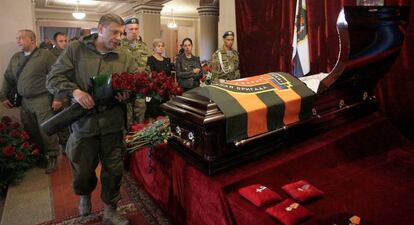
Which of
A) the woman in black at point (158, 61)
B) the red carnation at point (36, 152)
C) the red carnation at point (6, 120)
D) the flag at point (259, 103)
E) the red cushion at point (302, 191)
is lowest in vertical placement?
the red carnation at point (36, 152)

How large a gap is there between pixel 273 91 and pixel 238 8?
7.51ft

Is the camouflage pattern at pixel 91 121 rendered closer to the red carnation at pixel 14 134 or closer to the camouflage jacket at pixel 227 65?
the red carnation at pixel 14 134

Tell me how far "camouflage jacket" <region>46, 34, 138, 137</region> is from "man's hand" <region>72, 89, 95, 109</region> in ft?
0.21

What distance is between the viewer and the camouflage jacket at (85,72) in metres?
1.67

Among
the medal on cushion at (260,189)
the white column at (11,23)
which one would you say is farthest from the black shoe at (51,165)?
the medal on cushion at (260,189)

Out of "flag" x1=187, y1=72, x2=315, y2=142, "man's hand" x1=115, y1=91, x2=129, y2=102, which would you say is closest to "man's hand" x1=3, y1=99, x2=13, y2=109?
"man's hand" x1=115, y1=91, x2=129, y2=102

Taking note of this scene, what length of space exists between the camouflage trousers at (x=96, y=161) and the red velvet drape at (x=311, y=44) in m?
1.80

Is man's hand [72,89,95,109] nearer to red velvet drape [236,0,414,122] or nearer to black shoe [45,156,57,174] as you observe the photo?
black shoe [45,156,57,174]

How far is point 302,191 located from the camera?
123 cm

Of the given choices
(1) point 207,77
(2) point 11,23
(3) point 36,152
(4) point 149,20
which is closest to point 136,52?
(1) point 207,77

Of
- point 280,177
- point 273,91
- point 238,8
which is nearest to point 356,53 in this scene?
point 273,91

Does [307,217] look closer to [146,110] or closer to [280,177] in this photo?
[280,177]

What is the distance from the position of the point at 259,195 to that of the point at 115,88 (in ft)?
2.98

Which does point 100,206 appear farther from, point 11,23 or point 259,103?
point 11,23
